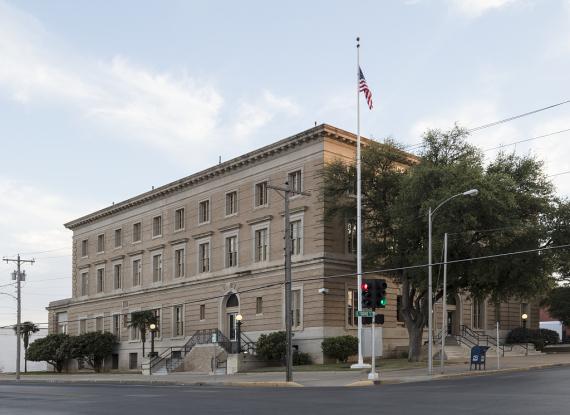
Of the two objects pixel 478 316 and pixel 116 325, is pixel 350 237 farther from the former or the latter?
pixel 116 325

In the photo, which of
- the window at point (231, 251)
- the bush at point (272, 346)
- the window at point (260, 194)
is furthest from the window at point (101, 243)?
the bush at point (272, 346)

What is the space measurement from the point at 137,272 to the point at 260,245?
18.2 metres

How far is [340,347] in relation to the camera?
45219 millimetres

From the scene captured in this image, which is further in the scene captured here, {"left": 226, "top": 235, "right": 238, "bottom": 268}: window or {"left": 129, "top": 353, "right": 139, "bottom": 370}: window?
{"left": 129, "top": 353, "right": 139, "bottom": 370}: window

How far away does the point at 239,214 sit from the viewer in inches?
2153

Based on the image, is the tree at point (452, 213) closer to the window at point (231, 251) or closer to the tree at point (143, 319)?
the window at point (231, 251)

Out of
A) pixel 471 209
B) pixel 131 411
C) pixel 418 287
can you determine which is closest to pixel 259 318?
pixel 418 287

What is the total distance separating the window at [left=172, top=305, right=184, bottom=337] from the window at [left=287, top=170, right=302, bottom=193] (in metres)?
16.2

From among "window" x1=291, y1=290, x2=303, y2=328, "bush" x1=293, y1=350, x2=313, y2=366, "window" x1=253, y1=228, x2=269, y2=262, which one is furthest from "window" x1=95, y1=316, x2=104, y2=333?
"bush" x1=293, y1=350, x2=313, y2=366

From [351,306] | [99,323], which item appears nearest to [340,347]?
[351,306]

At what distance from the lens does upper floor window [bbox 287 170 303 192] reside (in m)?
49.6

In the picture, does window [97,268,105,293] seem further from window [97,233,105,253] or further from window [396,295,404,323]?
window [396,295,404,323]

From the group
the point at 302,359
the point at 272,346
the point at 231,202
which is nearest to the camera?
the point at 302,359

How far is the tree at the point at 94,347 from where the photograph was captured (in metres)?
65.4
